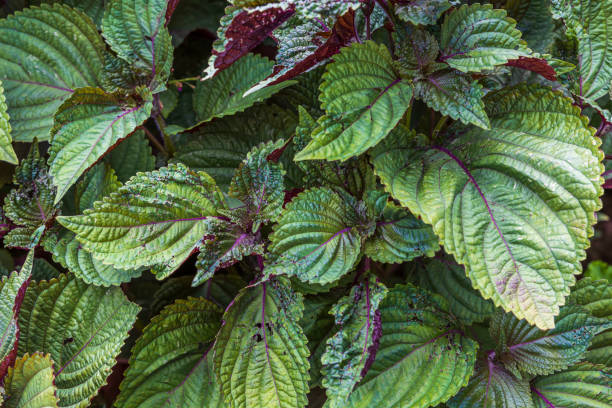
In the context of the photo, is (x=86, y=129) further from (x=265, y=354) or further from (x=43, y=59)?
(x=265, y=354)

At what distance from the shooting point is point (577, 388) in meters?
0.99

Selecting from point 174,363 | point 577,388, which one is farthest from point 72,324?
point 577,388

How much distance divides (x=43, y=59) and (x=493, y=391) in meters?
1.20

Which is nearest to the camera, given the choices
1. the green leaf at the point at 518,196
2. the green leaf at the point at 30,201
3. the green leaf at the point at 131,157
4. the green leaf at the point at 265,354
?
the green leaf at the point at 518,196

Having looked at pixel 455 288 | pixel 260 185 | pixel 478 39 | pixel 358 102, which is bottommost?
pixel 455 288

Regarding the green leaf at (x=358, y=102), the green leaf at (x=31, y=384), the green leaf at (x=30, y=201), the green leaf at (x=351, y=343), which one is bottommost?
the green leaf at (x=31, y=384)

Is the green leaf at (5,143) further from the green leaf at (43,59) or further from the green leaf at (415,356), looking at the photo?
the green leaf at (415,356)

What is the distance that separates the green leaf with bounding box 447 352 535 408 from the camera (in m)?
0.98

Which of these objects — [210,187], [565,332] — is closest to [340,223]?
[210,187]

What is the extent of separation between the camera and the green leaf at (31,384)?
867mm

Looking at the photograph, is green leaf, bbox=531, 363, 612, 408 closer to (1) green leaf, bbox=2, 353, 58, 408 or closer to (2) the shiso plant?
(2) the shiso plant

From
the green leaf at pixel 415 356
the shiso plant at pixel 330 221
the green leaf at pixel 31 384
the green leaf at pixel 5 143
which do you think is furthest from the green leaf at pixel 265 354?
the green leaf at pixel 5 143

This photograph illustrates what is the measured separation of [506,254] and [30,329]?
91 centimetres

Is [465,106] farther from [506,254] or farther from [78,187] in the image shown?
[78,187]
